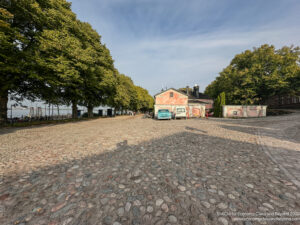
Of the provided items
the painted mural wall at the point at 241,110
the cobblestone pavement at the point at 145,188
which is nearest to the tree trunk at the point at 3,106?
the cobblestone pavement at the point at 145,188

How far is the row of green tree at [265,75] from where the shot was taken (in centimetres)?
2503

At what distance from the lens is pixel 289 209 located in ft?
5.90

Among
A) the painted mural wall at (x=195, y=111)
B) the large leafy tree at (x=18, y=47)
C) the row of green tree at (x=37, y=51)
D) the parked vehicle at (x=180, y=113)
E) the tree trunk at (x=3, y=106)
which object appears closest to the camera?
the large leafy tree at (x=18, y=47)

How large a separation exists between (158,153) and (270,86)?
3369 centimetres

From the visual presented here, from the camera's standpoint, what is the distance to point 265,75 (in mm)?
25984

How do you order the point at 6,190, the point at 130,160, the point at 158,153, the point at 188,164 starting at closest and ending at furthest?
1. the point at 6,190
2. the point at 188,164
3. the point at 130,160
4. the point at 158,153

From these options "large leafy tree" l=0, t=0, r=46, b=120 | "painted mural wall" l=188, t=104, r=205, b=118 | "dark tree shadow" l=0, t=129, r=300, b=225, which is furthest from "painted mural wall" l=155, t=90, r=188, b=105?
"dark tree shadow" l=0, t=129, r=300, b=225

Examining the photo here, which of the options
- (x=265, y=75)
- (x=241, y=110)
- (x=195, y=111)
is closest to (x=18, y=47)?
(x=195, y=111)

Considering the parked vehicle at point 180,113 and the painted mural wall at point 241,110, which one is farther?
the painted mural wall at point 241,110

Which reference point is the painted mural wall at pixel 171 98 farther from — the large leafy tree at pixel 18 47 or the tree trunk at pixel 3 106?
the tree trunk at pixel 3 106

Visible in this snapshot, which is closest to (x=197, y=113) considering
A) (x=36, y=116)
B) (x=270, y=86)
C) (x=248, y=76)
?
(x=248, y=76)

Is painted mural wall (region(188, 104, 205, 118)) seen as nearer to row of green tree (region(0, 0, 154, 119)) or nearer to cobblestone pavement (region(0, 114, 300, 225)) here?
row of green tree (region(0, 0, 154, 119))

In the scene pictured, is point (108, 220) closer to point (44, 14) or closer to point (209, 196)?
point (209, 196)

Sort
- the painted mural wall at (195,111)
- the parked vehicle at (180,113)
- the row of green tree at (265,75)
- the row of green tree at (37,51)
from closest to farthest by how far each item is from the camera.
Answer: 1. the row of green tree at (37,51)
2. the parked vehicle at (180,113)
3. the row of green tree at (265,75)
4. the painted mural wall at (195,111)
